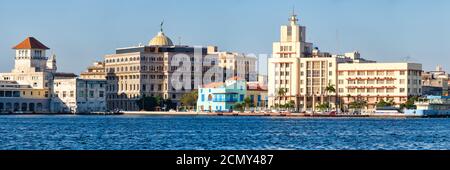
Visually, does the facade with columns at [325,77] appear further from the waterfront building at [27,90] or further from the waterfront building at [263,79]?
the waterfront building at [27,90]

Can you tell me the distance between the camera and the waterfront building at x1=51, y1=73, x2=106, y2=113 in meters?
190

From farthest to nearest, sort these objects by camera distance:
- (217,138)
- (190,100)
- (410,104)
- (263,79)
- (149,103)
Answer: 1. (263,79)
2. (149,103)
3. (190,100)
4. (410,104)
5. (217,138)

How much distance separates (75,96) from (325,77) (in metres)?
49.4

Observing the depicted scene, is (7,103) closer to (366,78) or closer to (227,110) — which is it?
(227,110)

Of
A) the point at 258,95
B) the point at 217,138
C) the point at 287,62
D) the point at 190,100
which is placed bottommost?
the point at 217,138

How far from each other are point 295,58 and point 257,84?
21342mm

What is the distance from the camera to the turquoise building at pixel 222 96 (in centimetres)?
17762

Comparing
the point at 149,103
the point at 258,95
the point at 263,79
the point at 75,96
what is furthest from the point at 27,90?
the point at 263,79

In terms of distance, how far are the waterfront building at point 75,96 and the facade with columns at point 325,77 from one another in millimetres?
37532

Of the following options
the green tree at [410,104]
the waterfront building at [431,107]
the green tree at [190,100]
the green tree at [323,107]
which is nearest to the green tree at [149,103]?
the green tree at [190,100]

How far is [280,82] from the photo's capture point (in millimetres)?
171875

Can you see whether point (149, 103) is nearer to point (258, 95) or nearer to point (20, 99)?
point (258, 95)

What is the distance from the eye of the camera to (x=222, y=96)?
177750 millimetres
